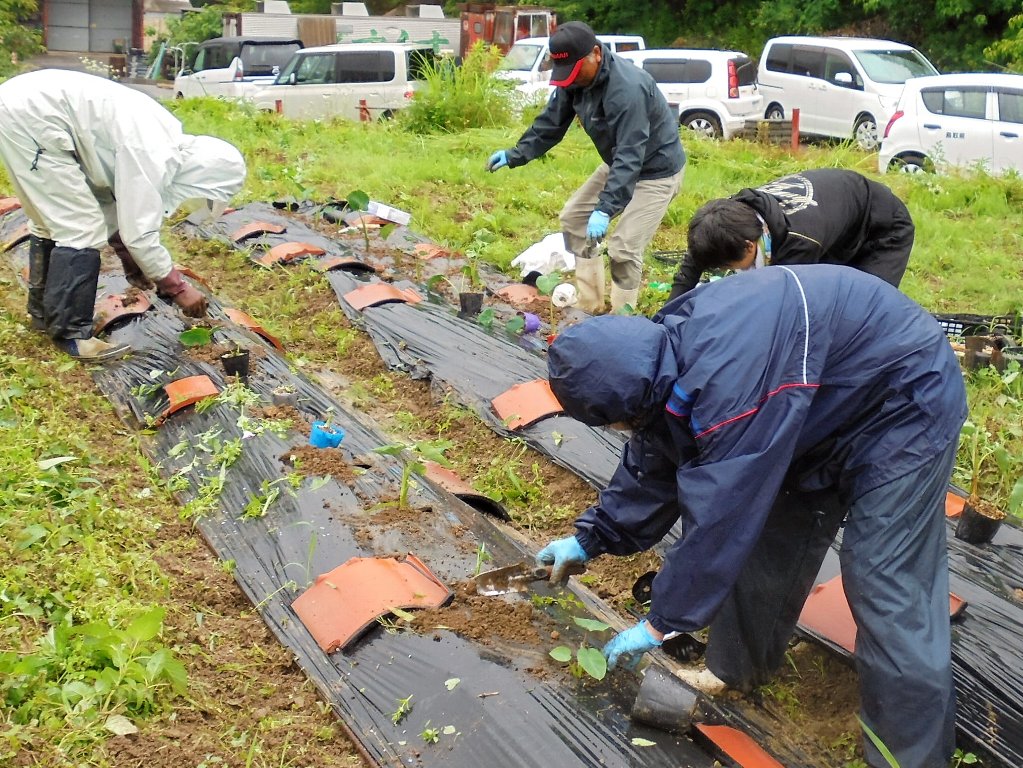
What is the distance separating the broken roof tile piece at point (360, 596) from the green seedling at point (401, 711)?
0.27m

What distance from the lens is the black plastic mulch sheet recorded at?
2.38m

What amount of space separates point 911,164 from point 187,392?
7.70 m

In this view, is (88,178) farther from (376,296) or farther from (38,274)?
(376,296)

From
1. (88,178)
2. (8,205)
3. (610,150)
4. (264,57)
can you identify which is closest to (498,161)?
(610,150)

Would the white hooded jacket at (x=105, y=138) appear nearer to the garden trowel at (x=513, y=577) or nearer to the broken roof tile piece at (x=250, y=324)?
the broken roof tile piece at (x=250, y=324)

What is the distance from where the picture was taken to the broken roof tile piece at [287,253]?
18.5ft

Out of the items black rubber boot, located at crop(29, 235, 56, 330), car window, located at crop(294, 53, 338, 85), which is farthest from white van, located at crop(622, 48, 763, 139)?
black rubber boot, located at crop(29, 235, 56, 330)

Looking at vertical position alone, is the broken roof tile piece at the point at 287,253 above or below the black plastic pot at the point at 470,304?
above

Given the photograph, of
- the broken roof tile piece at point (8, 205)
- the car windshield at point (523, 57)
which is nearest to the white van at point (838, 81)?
the car windshield at point (523, 57)

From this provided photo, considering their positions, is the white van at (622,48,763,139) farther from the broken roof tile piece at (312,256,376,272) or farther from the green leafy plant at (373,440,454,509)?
the green leafy plant at (373,440,454,509)

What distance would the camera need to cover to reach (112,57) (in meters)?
26.8

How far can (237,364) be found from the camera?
12.8 feet

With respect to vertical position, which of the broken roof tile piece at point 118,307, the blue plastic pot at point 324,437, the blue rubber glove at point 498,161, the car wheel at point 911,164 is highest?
the car wheel at point 911,164

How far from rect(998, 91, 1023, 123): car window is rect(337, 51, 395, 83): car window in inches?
289
